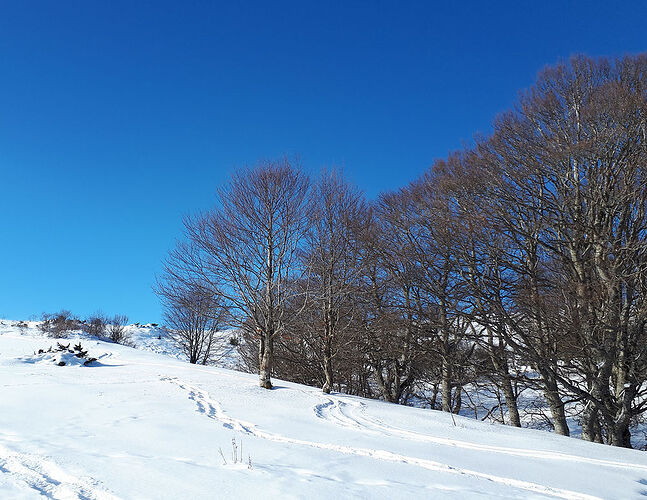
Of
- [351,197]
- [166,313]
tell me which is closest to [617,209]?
[351,197]

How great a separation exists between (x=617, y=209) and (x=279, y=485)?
10.4 m

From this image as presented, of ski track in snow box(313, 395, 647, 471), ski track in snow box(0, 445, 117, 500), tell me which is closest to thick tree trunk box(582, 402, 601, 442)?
ski track in snow box(313, 395, 647, 471)

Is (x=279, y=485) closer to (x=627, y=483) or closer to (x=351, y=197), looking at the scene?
(x=627, y=483)

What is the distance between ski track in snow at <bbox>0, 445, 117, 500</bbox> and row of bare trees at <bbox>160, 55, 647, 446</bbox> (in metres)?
7.68

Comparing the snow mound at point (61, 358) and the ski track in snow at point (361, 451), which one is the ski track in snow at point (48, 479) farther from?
the snow mound at point (61, 358)

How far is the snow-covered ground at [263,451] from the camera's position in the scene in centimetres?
360

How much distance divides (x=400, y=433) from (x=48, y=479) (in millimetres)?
5043

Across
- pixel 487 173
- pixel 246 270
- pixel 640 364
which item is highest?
pixel 487 173

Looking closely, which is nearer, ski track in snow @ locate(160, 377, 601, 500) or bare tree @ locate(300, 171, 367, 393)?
ski track in snow @ locate(160, 377, 601, 500)

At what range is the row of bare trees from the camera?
32.1 feet

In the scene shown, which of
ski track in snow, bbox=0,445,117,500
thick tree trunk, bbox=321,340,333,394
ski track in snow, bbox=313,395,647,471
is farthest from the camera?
thick tree trunk, bbox=321,340,333,394

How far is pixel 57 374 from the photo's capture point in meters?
11.8

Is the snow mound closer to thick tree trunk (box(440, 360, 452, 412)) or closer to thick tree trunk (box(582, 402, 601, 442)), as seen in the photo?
thick tree trunk (box(440, 360, 452, 412))

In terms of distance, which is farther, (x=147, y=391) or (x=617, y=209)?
(x=617, y=209)
